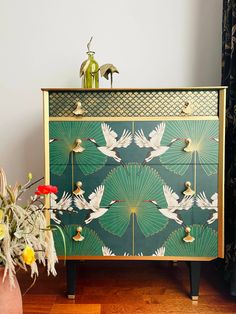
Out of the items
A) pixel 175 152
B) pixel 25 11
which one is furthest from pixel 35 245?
pixel 25 11

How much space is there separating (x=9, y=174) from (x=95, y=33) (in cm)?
109

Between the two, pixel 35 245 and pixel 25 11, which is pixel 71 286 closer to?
pixel 35 245

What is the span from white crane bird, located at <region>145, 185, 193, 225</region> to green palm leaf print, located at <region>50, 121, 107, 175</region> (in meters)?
0.34

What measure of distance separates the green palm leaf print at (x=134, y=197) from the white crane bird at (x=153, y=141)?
8 centimetres

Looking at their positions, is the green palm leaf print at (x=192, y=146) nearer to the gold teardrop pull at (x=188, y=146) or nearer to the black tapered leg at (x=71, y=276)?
the gold teardrop pull at (x=188, y=146)

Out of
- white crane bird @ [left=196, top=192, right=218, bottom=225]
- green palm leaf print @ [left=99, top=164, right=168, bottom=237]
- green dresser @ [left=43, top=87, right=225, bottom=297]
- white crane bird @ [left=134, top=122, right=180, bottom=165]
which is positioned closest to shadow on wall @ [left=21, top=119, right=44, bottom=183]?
green dresser @ [left=43, top=87, right=225, bottom=297]

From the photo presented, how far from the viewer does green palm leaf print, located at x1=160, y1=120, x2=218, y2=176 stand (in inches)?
51.4

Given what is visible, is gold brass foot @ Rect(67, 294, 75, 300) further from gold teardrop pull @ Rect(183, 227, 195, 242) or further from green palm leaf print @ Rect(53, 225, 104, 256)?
gold teardrop pull @ Rect(183, 227, 195, 242)

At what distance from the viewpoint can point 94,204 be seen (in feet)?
4.37

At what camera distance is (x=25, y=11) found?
1762mm

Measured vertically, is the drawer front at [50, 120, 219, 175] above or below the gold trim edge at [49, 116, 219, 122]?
below

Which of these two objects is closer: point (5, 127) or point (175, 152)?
point (175, 152)

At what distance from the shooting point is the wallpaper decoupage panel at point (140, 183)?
131 centimetres

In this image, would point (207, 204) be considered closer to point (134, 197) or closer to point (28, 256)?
point (134, 197)
